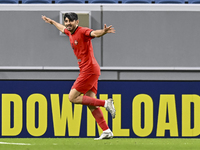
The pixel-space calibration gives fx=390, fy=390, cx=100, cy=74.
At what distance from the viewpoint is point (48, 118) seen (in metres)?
6.39

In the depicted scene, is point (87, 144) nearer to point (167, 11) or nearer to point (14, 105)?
point (14, 105)

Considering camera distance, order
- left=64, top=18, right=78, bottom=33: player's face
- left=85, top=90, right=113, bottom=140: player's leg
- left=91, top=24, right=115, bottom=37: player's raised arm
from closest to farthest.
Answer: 1. left=91, top=24, right=115, bottom=37: player's raised arm
2. left=64, top=18, right=78, bottom=33: player's face
3. left=85, top=90, right=113, bottom=140: player's leg

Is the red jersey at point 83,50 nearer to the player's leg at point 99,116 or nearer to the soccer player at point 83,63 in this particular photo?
the soccer player at point 83,63

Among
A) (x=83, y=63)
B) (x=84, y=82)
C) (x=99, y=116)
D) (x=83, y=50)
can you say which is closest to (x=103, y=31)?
(x=83, y=50)

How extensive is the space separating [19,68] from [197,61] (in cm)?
299

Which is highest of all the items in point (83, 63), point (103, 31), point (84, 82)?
point (103, 31)

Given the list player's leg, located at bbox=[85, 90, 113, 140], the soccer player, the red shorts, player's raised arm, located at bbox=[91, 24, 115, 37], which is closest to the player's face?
the soccer player

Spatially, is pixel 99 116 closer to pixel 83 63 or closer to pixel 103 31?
Answer: pixel 83 63

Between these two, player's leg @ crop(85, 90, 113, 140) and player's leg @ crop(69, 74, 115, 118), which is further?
player's leg @ crop(85, 90, 113, 140)

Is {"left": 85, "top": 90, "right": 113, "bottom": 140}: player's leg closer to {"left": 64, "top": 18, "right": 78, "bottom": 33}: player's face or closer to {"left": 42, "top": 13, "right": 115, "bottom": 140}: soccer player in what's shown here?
{"left": 42, "top": 13, "right": 115, "bottom": 140}: soccer player

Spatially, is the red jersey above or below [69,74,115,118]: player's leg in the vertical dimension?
above

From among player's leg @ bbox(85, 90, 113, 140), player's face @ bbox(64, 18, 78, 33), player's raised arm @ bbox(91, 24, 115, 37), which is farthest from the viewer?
player's leg @ bbox(85, 90, 113, 140)

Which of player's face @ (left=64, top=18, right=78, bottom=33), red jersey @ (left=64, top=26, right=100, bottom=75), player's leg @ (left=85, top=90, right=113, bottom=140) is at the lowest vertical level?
player's leg @ (left=85, top=90, right=113, bottom=140)

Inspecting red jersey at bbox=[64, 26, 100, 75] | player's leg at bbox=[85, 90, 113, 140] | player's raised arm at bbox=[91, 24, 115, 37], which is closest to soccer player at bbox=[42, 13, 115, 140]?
red jersey at bbox=[64, 26, 100, 75]
